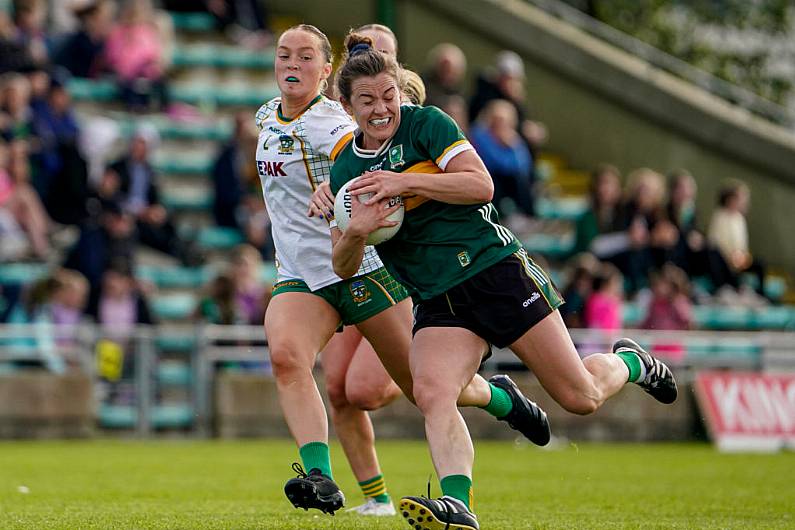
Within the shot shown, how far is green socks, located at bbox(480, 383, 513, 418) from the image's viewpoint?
27.7 feet

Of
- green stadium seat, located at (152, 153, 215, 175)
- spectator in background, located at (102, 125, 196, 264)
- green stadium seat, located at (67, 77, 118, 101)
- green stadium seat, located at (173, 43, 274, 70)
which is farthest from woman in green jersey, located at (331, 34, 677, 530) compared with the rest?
green stadium seat, located at (173, 43, 274, 70)

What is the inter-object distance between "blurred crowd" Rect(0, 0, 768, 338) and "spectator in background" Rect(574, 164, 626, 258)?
0.02 metres

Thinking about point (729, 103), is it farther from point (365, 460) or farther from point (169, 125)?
point (365, 460)

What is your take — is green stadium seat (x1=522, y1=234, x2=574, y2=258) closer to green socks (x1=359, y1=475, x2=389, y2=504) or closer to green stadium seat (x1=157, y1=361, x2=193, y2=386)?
green stadium seat (x1=157, y1=361, x2=193, y2=386)

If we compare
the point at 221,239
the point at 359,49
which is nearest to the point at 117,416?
the point at 221,239

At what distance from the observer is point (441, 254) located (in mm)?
7273

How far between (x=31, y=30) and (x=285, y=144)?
11.2 m

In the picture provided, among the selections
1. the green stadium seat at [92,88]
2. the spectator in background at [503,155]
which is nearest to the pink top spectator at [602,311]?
the spectator in background at [503,155]

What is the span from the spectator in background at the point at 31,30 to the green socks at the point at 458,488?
40.3 ft

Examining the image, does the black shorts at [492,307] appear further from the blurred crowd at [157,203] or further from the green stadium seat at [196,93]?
the green stadium seat at [196,93]

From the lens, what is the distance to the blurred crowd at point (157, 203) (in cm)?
1602

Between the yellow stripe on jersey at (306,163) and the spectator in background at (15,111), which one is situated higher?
the yellow stripe on jersey at (306,163)

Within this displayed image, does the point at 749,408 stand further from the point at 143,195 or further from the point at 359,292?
the point at 359,292

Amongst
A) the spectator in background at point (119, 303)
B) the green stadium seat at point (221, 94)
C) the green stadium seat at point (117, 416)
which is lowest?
the green stadium seat at point (117, 416)
